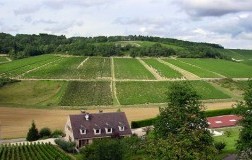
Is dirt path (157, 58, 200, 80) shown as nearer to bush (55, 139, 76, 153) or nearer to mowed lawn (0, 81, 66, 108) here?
mowed lawn (0, 81, 66, 108)

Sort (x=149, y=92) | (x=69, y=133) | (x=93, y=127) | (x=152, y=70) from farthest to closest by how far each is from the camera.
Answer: (x=152, y=70)
(x=149, y=92)
(x=69, y=133)
(x=93, y=127)

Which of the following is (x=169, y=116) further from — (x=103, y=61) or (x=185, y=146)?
(x=103, y=61)

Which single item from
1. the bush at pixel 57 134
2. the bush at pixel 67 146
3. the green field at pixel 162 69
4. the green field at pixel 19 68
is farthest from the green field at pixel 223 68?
the bush at pixel 67 146

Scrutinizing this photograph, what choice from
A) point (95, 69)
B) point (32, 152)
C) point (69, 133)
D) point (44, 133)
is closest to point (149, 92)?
point (95, 69)

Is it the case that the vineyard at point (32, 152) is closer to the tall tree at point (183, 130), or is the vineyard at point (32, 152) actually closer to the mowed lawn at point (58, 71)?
the tall tree at point (183, 130)

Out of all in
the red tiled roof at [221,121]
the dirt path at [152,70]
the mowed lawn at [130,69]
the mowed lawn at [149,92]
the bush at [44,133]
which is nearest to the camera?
the bush at [44,133]

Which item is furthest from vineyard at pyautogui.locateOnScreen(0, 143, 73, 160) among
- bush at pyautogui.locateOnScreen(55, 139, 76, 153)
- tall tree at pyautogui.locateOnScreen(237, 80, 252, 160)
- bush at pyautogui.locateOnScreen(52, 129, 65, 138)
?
tall tree at pyautogui.locateOnScreen(237, 80, 252, 160)

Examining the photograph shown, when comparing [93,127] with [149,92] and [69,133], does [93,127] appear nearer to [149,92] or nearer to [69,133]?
[69,133]
